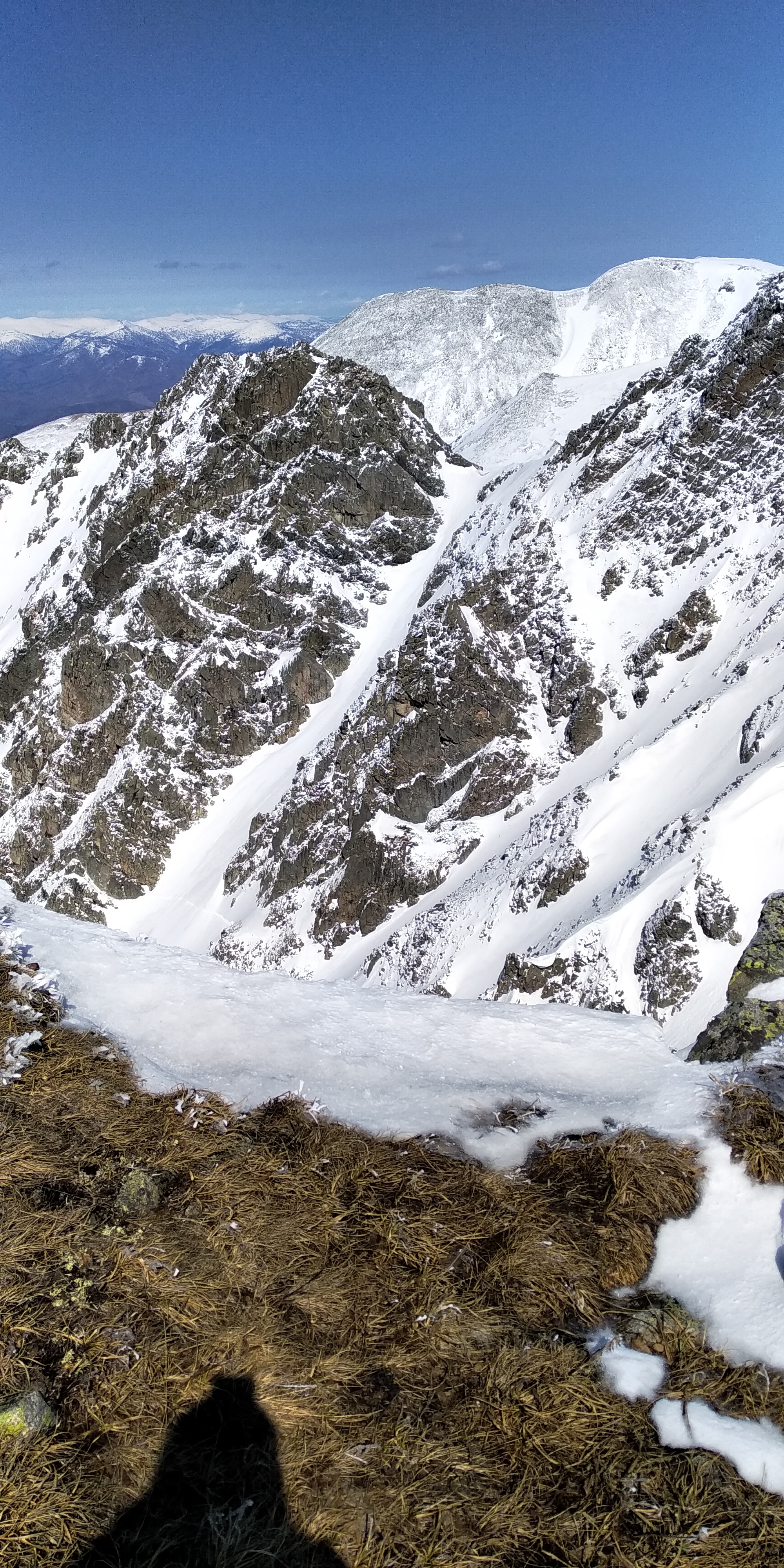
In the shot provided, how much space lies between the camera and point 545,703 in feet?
162

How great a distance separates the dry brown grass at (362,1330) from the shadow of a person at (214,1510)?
6cm

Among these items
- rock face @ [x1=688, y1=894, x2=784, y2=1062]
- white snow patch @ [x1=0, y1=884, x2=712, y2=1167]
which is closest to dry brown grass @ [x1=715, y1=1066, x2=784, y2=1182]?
white snow patch @ [x1=0, y1=884, x2=712, y2=1167]

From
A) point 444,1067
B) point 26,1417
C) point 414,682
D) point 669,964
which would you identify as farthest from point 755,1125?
point 414,682

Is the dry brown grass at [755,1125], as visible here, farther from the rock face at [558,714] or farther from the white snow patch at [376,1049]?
the rock face at [558,714]

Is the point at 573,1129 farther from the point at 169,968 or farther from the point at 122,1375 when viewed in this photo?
the point at 169,968

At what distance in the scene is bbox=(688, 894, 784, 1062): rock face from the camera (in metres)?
6.08

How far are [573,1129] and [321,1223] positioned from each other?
1.53 meters

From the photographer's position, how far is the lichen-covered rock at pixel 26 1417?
2818mm

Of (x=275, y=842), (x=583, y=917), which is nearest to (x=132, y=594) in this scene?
(x=275, y=842)

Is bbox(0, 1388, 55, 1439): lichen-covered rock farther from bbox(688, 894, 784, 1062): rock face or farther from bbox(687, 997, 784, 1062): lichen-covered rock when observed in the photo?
bbox(687, 997, 784, 1062): lichen-covered rock

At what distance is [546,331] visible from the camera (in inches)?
5079

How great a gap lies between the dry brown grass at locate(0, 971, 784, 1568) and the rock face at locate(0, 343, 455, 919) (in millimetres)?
59171

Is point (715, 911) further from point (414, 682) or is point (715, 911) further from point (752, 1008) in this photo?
point (414, 682)

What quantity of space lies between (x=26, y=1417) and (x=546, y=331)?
147 m
